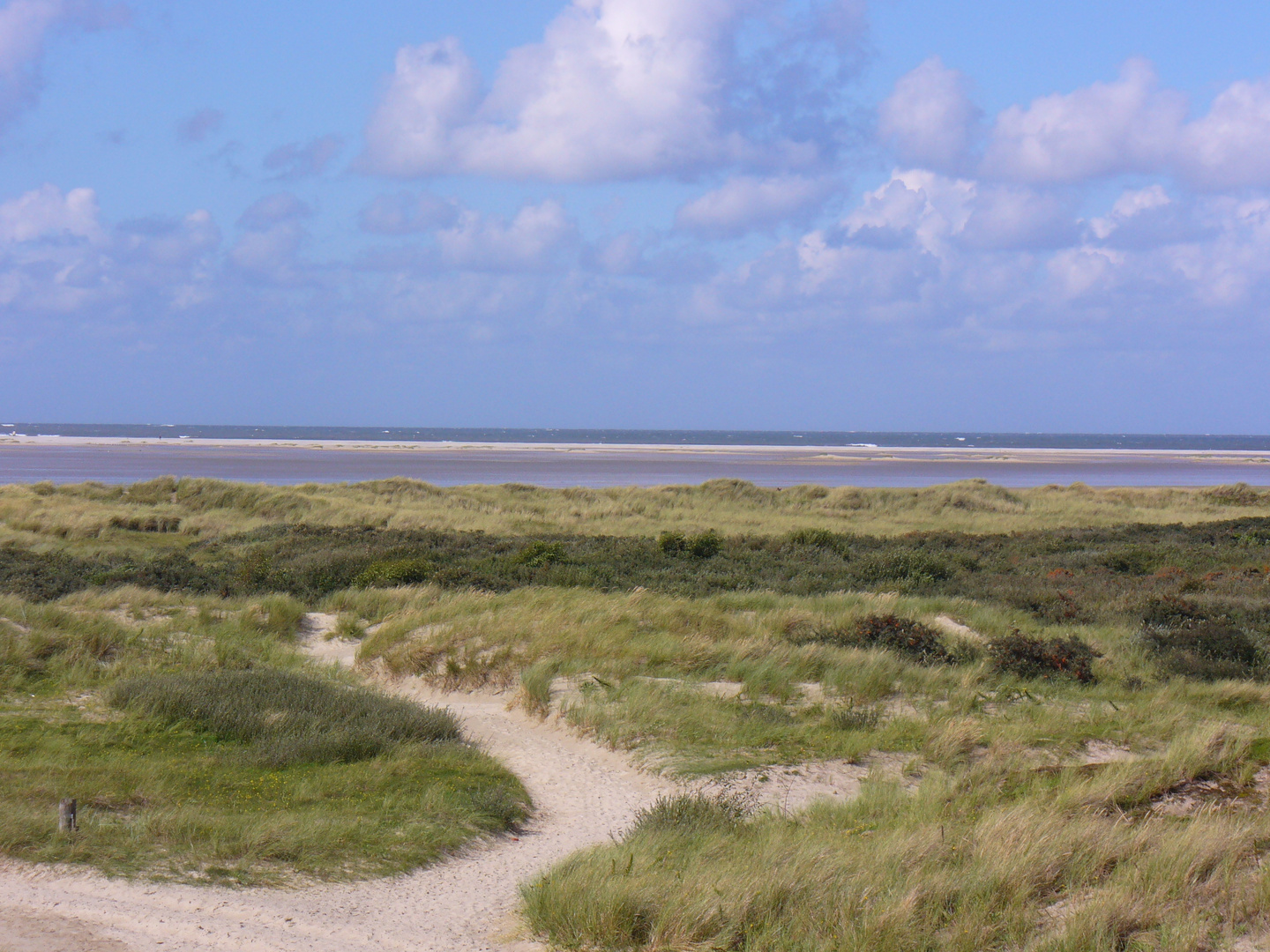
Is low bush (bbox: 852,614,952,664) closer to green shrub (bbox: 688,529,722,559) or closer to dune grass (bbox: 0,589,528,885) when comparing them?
dune grass (bbox: 0,589,528,885)

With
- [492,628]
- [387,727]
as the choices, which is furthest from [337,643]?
[387,727]

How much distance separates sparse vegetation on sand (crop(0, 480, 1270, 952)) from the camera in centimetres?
493

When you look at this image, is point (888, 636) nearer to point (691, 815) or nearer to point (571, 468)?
point (691, 815)

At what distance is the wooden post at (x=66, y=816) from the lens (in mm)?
5688

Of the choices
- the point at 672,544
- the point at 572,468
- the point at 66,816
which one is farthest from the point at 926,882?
the point at 572,468

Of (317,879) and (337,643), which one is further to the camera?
(337,643)

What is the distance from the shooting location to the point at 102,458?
3088 inches

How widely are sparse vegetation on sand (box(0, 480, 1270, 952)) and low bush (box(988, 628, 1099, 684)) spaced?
0.14ft

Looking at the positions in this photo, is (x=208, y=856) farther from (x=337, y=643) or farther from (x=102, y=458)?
(x=102, y=458)

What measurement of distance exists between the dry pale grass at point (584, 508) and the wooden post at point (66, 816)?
22.5 metres

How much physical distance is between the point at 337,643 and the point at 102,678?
3537 mm

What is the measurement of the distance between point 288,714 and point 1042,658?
8.57m

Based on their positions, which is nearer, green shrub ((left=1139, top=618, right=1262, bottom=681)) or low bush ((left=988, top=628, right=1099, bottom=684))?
low bush ((left=988, top=628, right=1099, bottom=684))

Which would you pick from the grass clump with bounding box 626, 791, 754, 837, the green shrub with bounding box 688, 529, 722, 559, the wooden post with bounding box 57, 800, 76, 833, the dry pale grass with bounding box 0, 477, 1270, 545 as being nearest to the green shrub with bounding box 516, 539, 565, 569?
the green shrub with bounding box 688, 529, 722, 559
